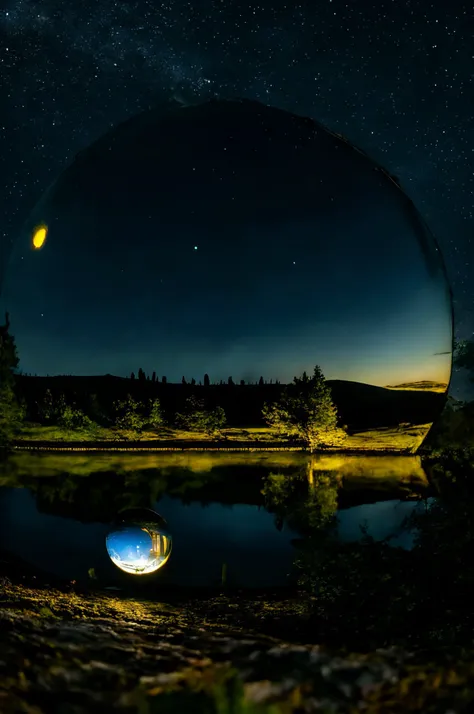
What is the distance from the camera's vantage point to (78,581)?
4.82 metres

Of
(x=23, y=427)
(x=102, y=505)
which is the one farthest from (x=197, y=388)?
(x=23, y=427)

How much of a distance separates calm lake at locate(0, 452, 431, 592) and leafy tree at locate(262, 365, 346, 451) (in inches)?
8.9

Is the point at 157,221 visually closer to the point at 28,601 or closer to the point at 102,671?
the point at 28,601

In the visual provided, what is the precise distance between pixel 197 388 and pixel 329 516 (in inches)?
63.3

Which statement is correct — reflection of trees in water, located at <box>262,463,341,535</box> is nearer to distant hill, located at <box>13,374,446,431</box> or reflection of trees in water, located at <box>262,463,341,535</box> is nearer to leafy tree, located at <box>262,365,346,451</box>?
leafy tree, located at <box>262,365,346,451</box>

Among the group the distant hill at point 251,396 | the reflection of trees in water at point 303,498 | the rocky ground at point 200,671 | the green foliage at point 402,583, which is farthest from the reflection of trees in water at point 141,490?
the rocky ground at point 200,671

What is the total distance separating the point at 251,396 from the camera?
5168 mm

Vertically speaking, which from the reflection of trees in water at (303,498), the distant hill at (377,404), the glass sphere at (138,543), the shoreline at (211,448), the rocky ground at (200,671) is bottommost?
the rocky ground at (200,671)

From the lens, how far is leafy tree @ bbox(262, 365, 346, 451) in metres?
5.12

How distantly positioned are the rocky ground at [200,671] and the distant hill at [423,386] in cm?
232

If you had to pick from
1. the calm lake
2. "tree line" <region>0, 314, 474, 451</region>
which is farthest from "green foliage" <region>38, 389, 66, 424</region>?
the calm lake

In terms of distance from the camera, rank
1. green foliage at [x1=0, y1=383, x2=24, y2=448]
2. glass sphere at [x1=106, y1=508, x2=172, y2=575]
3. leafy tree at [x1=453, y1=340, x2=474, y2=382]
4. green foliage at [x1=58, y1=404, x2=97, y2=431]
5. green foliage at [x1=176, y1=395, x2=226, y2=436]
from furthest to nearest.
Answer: leafy tree at [x1=453, y1=340, x2=474, y2=382], green foliage at [x1=0, y1=383, x2=24, y2=448], green foliage at [x1=58, y1=404, x2=97, y2=431], green foliage at [x1=176, y1=395, x2=226, y2=436], glass sphere at [x1=106, y1=508, x2=172, y2=575]

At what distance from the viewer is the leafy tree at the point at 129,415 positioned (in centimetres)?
539

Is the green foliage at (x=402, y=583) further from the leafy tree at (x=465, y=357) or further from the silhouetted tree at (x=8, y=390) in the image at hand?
the leafy tree at (x=465, y=357)
